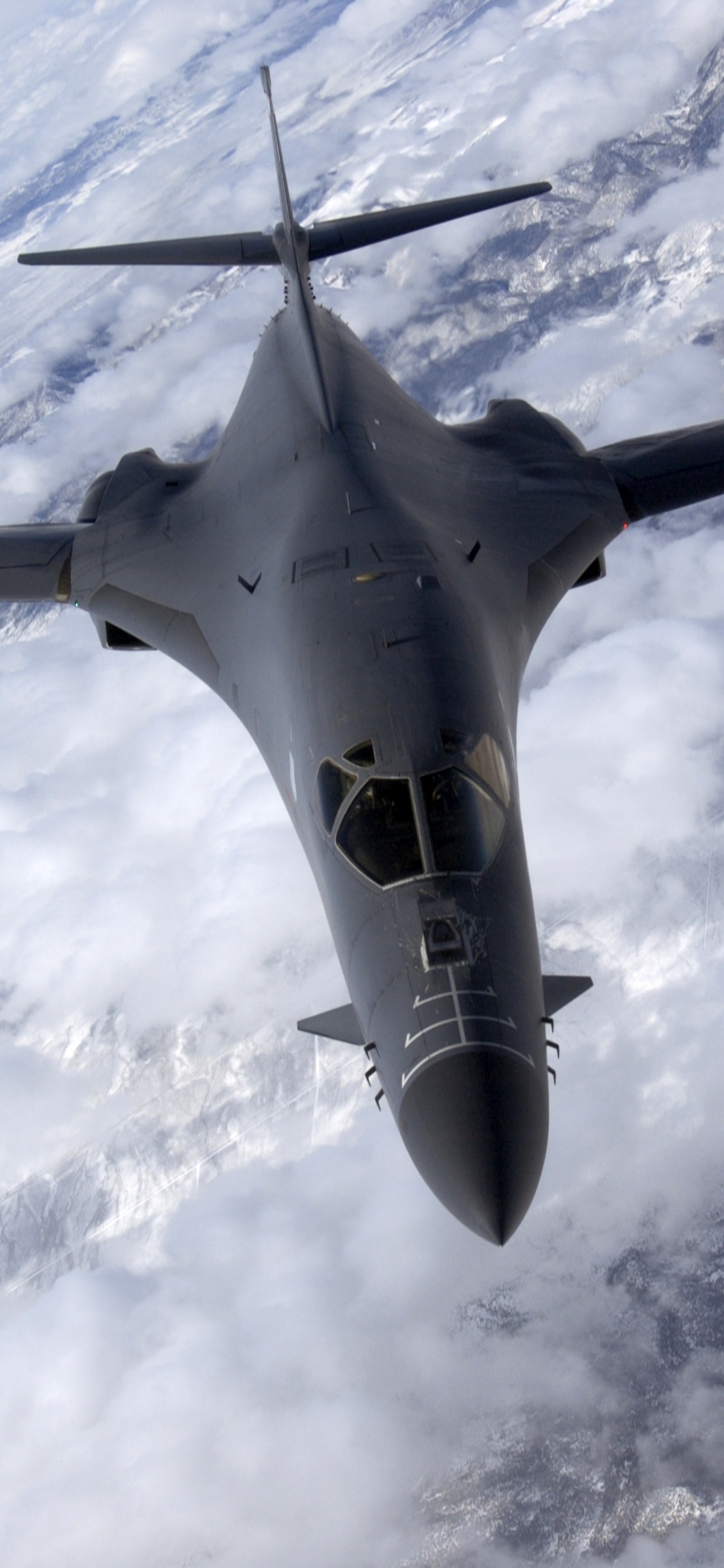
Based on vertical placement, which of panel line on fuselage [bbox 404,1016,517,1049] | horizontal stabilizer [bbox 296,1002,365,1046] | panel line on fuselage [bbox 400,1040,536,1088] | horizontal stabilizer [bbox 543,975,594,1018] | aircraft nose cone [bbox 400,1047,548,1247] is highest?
horizontal stabilizer [bbox 296,1002,365,1046]

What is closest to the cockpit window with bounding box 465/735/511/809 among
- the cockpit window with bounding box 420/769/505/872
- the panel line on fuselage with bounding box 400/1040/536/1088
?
the cockpit window with bounding box 420/769/505/872

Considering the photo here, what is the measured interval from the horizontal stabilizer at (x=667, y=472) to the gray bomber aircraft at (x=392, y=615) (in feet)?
0.14

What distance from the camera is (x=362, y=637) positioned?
382 inches

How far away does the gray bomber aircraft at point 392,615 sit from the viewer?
7520 mm

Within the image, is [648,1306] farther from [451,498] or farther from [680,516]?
[451,498]

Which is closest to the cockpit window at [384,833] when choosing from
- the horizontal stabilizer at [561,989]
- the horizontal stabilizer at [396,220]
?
the horizontal stabilizer at [561,989]

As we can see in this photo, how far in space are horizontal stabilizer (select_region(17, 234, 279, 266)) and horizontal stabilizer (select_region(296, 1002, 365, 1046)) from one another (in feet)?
41.5

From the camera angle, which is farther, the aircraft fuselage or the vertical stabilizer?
the vertical stabilizer

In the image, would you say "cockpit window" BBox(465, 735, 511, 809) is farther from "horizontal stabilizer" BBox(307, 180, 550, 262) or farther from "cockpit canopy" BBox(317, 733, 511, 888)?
"horizontal stabilizer" BBox(307, 180, 550, 262)

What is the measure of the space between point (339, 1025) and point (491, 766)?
281 cm

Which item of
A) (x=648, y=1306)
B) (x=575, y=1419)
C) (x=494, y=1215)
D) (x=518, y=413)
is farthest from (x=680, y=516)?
(x=494, y=1215)

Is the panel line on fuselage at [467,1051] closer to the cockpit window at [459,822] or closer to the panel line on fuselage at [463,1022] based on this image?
the panel line on fuselage at [463,1022]

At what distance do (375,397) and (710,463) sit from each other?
5.60 m

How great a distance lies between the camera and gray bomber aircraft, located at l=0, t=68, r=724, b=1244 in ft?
24.7
